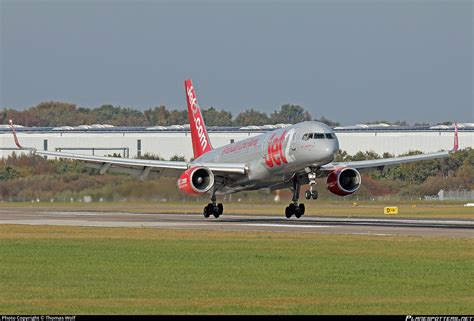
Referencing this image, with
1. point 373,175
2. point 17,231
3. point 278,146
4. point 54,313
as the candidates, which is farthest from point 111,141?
point 54,313

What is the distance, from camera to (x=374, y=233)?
4438 cm

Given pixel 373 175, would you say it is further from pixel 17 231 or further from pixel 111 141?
pixel 17 231

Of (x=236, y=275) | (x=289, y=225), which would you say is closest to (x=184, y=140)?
(x=289, y=225)

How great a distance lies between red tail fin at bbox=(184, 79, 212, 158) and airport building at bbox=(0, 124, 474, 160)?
183ft

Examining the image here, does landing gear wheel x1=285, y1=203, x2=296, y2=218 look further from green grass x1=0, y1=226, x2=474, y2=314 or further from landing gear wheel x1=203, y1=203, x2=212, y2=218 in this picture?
green grass x1=0, y1=226, x2=474, y2=314

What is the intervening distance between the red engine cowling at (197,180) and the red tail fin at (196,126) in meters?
10.5

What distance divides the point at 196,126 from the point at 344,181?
1498 cm

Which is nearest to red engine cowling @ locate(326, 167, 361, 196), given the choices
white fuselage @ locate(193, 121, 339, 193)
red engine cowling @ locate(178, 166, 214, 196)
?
white fuselage @ locate(193, 121, 339, 193)

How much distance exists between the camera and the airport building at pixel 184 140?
13200 centimetres

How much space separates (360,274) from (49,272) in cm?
775

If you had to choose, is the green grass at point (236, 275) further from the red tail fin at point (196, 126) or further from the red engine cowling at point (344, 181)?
the red tail fin at point (196, 126)

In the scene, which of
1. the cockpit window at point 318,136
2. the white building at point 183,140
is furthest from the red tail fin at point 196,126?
the white building at point 183,140

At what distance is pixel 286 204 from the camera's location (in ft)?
262

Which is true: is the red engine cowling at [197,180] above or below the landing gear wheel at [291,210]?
above
